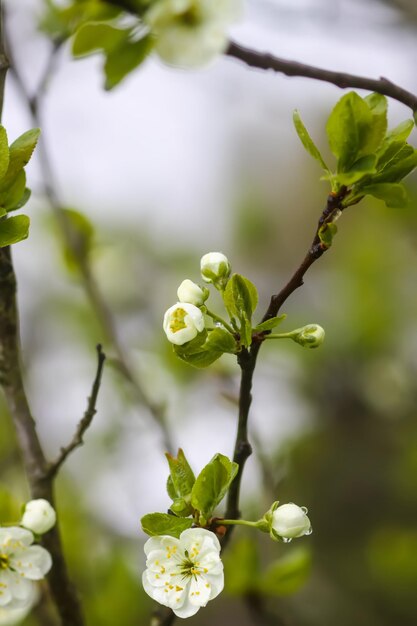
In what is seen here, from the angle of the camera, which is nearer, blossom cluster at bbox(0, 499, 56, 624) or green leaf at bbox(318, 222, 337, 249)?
green leaf at bbox(318, 222, 337, 249)

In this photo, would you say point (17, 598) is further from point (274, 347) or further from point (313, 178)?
point (313, 178)

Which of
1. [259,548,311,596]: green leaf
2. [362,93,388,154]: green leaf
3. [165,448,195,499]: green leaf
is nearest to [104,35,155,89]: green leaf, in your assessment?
[362,93,388,154]: green leaf

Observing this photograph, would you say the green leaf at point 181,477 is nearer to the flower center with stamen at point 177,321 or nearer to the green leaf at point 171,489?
the green leaf at point 171,489

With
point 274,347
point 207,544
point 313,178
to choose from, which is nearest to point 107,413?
point 274,347

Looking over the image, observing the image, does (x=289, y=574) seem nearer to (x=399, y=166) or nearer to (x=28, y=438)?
(x=28, y=438)

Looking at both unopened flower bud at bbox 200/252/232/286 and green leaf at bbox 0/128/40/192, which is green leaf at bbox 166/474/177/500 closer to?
unopened flower bud at bbox 200/252/232/286

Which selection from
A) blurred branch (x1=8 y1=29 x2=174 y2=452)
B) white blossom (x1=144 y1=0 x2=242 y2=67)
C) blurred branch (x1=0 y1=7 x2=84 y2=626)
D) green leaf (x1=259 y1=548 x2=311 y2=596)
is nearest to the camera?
white blossom (x1=144 y1=0 x2=242 y2=67)

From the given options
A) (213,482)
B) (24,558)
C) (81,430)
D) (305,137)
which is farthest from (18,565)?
(305,137)
